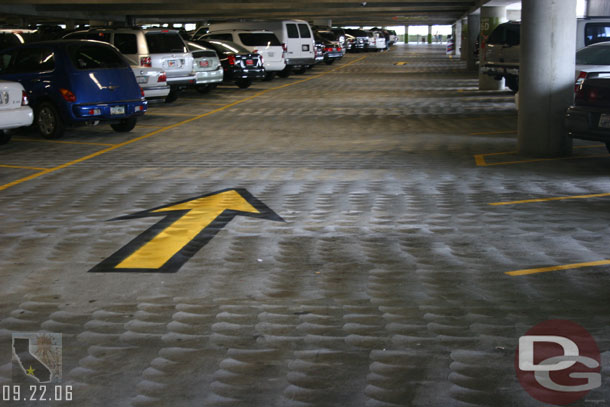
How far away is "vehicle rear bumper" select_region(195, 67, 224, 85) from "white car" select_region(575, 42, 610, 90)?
1053cm

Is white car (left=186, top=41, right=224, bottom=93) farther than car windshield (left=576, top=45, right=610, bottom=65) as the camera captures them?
Yes

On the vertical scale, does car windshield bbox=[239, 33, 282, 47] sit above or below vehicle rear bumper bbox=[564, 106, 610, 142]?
above

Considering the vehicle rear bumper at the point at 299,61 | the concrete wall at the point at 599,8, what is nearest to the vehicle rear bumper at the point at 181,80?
the vehicle rear bumper at the point at 299,61

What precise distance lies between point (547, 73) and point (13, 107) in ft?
25.9

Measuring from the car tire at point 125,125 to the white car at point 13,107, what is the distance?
8.05 ft

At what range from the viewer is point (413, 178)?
9.77 meters

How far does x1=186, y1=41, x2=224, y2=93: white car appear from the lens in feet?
73.1

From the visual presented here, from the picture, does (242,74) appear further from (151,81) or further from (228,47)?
(151,81)

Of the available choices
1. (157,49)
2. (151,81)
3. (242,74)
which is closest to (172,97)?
(157,49)

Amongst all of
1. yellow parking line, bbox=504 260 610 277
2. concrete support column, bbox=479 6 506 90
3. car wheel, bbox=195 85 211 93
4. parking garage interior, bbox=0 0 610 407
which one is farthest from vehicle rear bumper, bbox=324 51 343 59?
yellow parking line, bbox=504 260 610 277

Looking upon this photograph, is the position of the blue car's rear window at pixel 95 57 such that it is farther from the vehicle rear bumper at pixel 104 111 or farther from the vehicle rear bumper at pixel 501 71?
the vehicle rear bumper at pixel 501 71

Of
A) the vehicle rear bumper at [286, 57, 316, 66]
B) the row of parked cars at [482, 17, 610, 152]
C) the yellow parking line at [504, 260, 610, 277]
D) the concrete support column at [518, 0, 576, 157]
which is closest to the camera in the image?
the yellow parking line at [504, 260, 610, 277]

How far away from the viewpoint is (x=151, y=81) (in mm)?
17797

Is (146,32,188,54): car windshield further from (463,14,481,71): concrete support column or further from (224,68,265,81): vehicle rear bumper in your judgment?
(463,14,481,71): concrete support column
